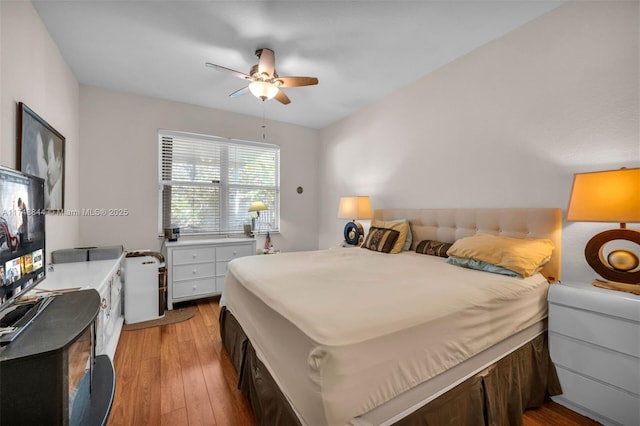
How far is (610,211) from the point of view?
1445 mm

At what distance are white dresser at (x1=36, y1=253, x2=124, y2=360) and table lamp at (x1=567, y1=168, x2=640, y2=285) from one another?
2875mm

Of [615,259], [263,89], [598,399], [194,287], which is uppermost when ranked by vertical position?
[263,89]

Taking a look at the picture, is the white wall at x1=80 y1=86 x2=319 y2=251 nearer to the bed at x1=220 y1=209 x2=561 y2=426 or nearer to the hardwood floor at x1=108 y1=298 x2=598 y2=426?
the hardwood floor at x1=108 y1=298 x2=598 y2=426

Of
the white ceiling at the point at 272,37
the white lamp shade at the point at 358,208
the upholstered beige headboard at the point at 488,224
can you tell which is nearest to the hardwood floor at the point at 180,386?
the upholstered beige headboard at the point at 488,224

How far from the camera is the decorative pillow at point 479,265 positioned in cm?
175

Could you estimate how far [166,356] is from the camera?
2.12m

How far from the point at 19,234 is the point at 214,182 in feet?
9.10

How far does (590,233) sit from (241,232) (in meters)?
3.83

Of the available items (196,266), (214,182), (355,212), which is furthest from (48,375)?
(214,182)

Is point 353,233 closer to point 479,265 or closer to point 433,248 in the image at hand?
point 433,248

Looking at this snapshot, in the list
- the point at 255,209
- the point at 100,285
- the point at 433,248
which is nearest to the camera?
the point at 100,285

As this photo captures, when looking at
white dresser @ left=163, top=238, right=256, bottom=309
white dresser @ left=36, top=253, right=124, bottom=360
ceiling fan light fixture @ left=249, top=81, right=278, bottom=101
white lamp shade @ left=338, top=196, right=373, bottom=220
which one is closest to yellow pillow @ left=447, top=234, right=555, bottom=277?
white lamp shade @ left=338, top=196, right=373, bottom=220

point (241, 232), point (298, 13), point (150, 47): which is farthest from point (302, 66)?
point (241, 232)

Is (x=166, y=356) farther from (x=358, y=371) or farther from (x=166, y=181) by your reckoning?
(x=166, y=181)
